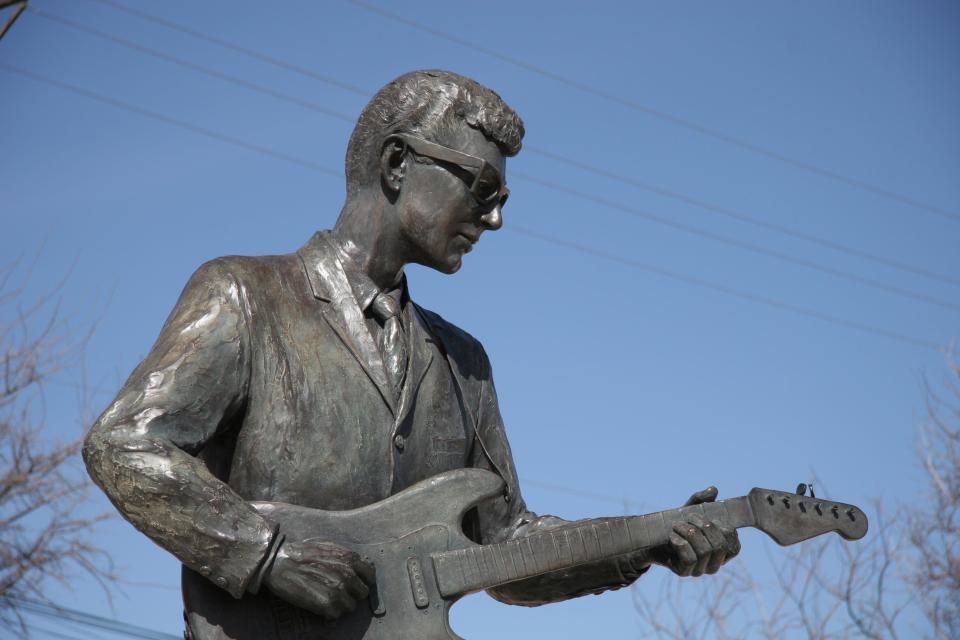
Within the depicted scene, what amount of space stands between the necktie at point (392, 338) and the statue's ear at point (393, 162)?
1.11 feet

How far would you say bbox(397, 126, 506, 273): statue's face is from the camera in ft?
14.9

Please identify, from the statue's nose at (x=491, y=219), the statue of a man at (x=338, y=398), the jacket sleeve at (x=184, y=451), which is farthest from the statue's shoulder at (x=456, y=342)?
the jacket sleeve at (x=184, y=451)

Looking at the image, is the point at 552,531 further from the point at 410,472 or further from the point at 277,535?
the point at 277,535

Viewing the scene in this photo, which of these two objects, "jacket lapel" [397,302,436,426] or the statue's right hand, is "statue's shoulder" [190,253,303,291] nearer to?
"jacket lapel" [397,302,436,426]

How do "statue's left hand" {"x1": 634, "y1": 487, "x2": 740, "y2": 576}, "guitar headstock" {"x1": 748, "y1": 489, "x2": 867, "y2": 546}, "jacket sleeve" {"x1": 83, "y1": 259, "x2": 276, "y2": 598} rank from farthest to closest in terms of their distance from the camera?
"guitar headstock" {"x1": 748, "y1": 489, "x2": 867, "y2": 546}
"statue's left hand" {"x1": 634, "y1": 487, "x2": 740, "y2": 576}
"jacket sleeve" {"x1": 83, "y1": 259, "x2": 276, "y2": 598}

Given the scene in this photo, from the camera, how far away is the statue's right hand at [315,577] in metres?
3.91

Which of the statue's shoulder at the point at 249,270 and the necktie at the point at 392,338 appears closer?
the statue's shoulder at the point at 249,270

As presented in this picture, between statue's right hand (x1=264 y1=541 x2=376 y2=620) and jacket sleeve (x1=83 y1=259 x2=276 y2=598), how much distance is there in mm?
66

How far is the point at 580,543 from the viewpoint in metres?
4.43

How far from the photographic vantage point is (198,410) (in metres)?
4.11

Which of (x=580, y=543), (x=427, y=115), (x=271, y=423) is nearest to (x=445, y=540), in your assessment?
(x=580, y=543)

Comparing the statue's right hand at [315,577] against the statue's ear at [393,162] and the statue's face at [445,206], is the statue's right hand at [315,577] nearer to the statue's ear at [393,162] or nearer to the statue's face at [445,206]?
the statue's face at [445,206]

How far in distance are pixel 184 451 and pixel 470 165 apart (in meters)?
1.20

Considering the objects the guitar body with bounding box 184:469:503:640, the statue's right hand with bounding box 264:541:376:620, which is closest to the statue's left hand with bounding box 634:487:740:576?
the guitar body with bounding box 184:469:503:640
